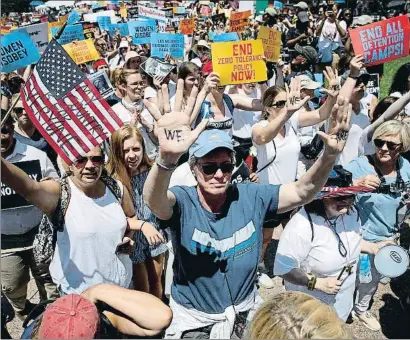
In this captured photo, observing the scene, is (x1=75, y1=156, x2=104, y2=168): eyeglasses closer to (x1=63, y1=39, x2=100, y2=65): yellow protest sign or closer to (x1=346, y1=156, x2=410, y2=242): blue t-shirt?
(x1=346, y1=156, x2=410, y2=242): blue t-shirt

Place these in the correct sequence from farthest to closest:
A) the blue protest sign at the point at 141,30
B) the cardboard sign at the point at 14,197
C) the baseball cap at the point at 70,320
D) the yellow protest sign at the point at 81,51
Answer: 1. the blue protest sign at the point at 141,30
2. the yellow protest sign at the point at 81,51
3. the cardboard sign at the point at 14,197
4. the baseball cap at the point at 70,320

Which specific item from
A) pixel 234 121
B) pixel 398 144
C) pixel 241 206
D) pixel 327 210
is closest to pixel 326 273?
pixel 327 210

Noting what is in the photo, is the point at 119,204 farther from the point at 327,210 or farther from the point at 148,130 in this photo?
the point at 148,130

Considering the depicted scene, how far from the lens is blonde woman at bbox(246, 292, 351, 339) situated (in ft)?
5.40

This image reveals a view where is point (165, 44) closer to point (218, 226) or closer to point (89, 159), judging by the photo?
point (89, 159)

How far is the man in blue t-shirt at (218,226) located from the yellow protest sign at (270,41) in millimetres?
4822

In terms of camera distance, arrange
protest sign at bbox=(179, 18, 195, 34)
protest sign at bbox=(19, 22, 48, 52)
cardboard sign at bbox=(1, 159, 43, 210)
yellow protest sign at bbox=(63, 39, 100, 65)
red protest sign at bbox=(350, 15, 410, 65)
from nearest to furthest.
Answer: cardboard sign at bbox=(1, 159, 43, 210) → red protest sign at bbox=(350, 15, 410, 65) → protest sign at bbox=(19, 22, 48, 52) → yellow protest sign at bbox=(63, 39, 100, 65) → protest sign at bbox=(179, 18, 195, 34)

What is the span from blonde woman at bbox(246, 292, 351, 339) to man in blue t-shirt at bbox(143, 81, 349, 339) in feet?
2.46

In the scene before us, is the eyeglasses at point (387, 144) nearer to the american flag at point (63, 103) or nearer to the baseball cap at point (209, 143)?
the baseball cap at point (209, 143)

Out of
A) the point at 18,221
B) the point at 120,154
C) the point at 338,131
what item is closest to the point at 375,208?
the point at 338,131

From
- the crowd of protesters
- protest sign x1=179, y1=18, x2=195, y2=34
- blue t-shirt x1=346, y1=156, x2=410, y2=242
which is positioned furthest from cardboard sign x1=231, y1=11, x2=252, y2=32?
blue t-shirt x1=346, y1=156, x2=410, y2=242

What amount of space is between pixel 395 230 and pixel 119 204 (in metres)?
2.12

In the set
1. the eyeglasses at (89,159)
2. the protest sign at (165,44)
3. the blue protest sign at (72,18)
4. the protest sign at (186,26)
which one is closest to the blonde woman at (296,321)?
the eyeglasses at (89,159)

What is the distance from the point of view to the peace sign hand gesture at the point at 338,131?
8.25 feet
